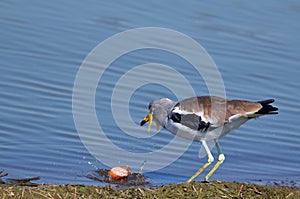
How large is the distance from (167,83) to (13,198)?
193 inches

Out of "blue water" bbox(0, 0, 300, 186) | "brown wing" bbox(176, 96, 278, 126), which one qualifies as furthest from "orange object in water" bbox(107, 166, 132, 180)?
"brown wing" bbox(176, 96, 278, 126)

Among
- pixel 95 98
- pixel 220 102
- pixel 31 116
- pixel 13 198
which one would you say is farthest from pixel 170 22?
pixel 13 198

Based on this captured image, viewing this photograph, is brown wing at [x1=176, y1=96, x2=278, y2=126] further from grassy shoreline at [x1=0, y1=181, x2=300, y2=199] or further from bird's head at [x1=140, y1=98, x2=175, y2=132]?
grassy shoreline at [x1=0, y1=181, x2=300, y2=199]

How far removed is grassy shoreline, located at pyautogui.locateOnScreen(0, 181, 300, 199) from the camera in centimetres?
705

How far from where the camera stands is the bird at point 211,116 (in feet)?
27.7

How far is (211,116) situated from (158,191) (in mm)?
1455

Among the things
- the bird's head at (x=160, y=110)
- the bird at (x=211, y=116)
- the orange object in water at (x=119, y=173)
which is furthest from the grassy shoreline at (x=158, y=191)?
the bird's head at (x=160, y=110)

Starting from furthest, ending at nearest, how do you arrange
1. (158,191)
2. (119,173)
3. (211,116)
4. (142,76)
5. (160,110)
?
(142,76), (160,110), (119,173), (211,116), (158,191)

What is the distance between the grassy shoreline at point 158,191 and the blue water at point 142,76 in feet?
4.11

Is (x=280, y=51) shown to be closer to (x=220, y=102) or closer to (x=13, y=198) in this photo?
(x=220, y=102)

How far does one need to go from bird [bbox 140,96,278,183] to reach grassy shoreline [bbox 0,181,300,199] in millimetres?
928

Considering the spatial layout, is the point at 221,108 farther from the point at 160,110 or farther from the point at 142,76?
the point at 142,76

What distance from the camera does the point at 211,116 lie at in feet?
28.0

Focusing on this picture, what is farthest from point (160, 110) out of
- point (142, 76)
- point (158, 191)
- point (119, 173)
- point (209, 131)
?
point (142, 76)
